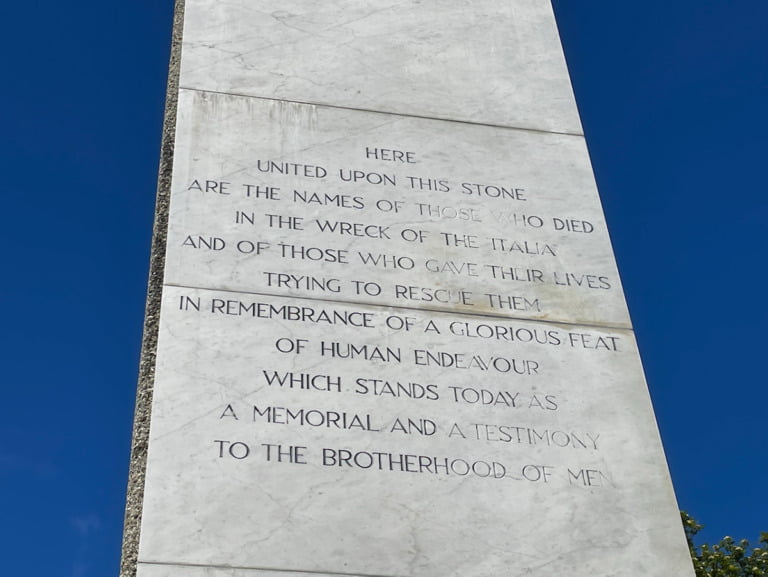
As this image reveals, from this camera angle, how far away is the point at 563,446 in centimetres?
795

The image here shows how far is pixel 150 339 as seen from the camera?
26.8ft

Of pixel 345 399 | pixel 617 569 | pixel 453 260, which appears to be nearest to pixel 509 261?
pixel 453 260

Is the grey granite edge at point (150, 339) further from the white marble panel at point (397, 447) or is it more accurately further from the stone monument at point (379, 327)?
the white marble panel at point (397, 447)

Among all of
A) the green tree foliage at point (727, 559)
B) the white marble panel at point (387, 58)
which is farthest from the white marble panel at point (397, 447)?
the green tree foliage at point (727, 559)

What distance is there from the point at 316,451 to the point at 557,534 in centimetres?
161

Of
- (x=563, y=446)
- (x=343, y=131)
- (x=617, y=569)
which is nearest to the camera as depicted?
(x=617, y=569)

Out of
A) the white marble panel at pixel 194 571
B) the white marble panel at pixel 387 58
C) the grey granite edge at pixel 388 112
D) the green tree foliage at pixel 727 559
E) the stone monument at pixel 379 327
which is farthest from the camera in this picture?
the green tree foliage at pixel 727 559

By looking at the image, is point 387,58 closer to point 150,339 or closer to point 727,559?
point 150,339

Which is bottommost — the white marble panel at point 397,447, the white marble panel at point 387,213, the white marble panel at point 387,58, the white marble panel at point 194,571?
the white marble panel at point 194,571

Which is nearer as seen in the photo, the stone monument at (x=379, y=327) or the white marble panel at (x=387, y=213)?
the stone monument at (x=379, y=327)

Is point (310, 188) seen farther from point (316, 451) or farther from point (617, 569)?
point (617, 569)

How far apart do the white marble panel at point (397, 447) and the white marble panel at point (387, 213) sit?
0.86ft

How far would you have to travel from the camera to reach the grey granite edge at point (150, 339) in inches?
286

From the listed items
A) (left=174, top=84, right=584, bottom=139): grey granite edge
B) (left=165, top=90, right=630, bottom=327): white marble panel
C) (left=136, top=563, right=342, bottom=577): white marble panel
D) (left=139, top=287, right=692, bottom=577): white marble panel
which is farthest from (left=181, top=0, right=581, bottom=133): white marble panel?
(left=136, top=563, right=342, bottom=577): white marble panel
